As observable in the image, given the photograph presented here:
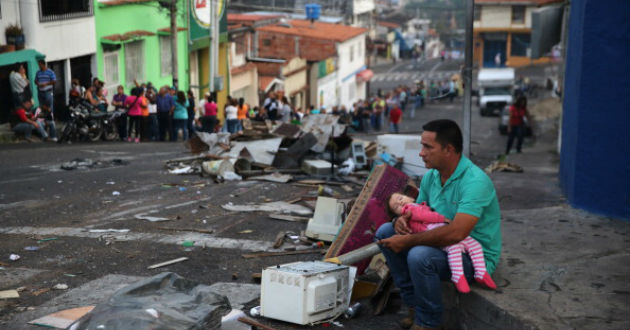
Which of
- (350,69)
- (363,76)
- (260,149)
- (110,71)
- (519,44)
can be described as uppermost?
(519,44)

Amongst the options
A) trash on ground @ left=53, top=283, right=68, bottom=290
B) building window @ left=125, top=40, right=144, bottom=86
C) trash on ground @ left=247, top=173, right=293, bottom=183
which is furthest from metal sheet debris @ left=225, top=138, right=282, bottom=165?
building window @ left=125, top=40, right=144, bottom=86

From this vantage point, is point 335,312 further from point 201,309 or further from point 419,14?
point 419,14

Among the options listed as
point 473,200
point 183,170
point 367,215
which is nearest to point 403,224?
point 473,200

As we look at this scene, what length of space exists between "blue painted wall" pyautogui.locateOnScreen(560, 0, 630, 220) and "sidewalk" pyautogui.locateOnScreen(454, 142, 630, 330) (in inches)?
14.7

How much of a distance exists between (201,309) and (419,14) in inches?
4918

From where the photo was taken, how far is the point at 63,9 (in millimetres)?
26203

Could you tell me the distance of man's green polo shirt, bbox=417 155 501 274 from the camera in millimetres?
5344

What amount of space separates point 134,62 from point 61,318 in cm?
2688

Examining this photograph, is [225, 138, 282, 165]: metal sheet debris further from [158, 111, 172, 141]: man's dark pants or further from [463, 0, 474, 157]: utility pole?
[158, 111, 172, 141]: man's dark pants

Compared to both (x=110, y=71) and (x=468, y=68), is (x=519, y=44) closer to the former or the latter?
(x=110, y=71)

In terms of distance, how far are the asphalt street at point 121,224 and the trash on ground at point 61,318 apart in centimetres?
18

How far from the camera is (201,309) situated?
17.9ft

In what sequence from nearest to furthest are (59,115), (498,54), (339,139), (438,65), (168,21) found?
1. (339,139)
2. (59,115)
3. (168,21)
4. (498,54)
5. (438,65)

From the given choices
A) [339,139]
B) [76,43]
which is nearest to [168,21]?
[76,43]
